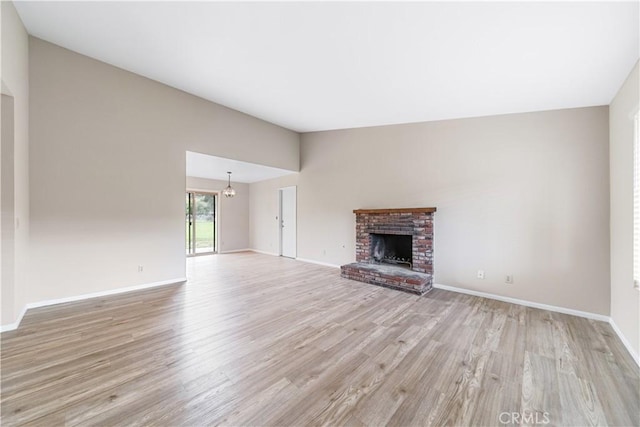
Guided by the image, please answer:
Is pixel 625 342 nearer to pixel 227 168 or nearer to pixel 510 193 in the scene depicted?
pixel 510 193

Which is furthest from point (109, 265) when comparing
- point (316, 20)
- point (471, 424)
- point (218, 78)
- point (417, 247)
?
point (417, 247)

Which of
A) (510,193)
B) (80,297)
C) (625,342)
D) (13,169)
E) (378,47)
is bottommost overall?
(625,342)

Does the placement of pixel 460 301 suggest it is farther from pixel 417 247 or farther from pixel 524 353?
pixel 524 353

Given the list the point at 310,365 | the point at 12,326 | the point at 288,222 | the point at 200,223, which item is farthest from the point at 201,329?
the point at 200,223

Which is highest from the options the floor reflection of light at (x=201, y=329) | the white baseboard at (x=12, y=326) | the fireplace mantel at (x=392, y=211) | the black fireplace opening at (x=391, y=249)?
the fireplace mantel at (x=392, y=211)

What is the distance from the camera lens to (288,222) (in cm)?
735

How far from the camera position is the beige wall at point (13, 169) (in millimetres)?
2488

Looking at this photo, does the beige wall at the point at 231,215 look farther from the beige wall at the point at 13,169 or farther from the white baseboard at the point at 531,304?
the white baseboard at the point at 531,304

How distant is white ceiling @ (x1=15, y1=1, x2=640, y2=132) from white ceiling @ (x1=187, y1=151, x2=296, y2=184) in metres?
1.52


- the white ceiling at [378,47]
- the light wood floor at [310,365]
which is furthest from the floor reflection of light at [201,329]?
the white ceiling at [378,47]

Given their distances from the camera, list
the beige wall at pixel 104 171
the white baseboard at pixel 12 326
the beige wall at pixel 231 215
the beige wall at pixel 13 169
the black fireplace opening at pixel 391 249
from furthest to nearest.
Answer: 1. the beige wall at pixel 231 215
2. the black fireplace opening at pixel 391 249
3. the beige wall at pixel 104 171
4. the white baseboard at pixel 12 326
5. the beige wall at pixel 13 169

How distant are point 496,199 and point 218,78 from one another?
4.58 meters

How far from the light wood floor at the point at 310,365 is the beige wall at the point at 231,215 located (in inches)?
194

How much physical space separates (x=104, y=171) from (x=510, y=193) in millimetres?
6000
